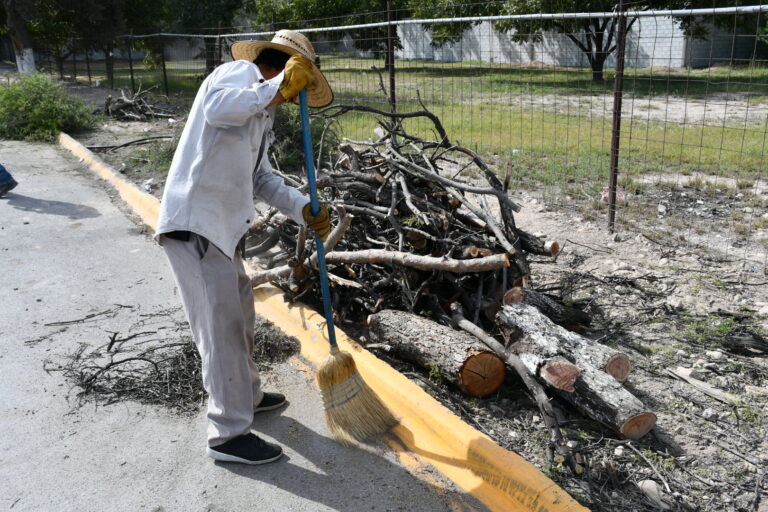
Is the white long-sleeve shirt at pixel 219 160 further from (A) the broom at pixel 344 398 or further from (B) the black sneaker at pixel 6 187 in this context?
(B) the black sneaker at pixel 6 187

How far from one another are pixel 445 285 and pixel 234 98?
2.35 meters

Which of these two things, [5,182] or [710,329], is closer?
[710,329]

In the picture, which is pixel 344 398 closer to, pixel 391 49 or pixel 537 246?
pixel 537 246

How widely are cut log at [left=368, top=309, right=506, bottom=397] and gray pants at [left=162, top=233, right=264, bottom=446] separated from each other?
111 cm

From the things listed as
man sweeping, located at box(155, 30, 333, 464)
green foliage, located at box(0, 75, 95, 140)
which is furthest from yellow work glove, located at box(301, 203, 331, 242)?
green foliage, located at box(0, 75, 95, 140)

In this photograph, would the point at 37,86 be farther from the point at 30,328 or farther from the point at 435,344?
the point at 435,344

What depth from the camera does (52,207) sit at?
28.8 feet

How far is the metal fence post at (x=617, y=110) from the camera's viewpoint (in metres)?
6.30

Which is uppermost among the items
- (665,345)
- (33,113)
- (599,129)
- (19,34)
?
(19,34)

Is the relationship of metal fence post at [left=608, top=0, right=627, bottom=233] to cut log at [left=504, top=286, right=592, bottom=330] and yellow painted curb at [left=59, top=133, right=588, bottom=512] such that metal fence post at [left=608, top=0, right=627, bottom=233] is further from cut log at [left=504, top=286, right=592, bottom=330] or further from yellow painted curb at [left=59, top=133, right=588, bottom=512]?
yellow painted curb at [left=59, top=133, right=588, bottom=512]

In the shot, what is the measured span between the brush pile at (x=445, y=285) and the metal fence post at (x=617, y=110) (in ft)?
6.12

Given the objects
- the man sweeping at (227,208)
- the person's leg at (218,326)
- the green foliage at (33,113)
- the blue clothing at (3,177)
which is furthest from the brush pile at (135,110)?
the person's leg at (218,326)

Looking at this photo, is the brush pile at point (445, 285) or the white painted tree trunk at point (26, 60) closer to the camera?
the brush pile at point (445, 285)

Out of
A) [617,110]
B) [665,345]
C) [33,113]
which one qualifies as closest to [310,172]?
[665,345]
